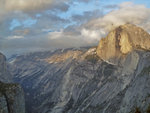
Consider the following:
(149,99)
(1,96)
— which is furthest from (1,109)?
(149,99)

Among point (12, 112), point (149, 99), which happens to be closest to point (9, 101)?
point (12, 112)

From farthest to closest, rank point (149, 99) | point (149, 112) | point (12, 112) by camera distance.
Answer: point (149, 99), point (12, 112), point (149, 112)

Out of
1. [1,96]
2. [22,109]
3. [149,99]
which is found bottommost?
[149,99]

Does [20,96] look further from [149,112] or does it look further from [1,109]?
[149,112]

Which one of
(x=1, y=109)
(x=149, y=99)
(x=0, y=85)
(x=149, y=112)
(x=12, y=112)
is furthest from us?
(x=149, y=99)

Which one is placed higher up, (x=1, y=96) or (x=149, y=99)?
(x=1, y=96)

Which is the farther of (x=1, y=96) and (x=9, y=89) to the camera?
(x=9, y=89)

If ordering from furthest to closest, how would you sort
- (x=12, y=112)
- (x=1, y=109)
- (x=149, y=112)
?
(x=12, y=112) < (x=1, y=109) < (x=149, y=112)

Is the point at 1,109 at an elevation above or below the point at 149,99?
above

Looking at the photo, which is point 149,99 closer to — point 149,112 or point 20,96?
point 20,96
